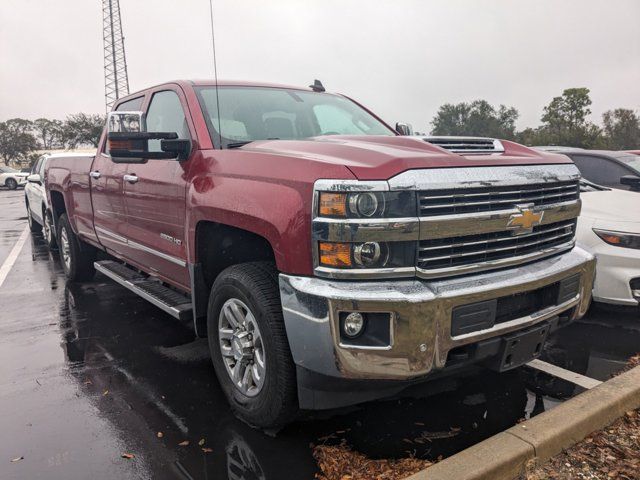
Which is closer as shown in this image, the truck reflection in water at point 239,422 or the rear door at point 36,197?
the truck reflection in water at point 239,422

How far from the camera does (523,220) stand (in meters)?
2.78

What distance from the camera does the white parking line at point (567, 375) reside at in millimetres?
3582

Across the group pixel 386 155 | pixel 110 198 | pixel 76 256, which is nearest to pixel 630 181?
pixel 386 155

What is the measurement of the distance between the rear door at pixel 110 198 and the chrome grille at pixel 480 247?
3.00 metres

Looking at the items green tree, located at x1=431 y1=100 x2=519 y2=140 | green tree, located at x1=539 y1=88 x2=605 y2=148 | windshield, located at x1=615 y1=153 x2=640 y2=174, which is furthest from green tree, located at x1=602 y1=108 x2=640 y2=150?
windshield, located at x1=615 y1=153 x2=640 y2=174

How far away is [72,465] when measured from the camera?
271 cm

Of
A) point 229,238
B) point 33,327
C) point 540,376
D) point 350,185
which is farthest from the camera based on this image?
point 33,327

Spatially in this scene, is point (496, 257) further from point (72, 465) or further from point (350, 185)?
point (72, 465)

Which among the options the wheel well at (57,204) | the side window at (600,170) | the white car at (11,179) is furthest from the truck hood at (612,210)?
the white car at (11,179)

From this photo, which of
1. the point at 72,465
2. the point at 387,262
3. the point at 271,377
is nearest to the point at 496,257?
the point at 387,262

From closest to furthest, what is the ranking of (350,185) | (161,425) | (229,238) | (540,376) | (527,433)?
(350,185), (527,433), (161,425), (229,238), (540,376)

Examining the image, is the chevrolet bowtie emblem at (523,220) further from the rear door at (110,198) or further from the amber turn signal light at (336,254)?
the rear door at (110,198)

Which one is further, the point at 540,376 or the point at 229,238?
the point at 540,376

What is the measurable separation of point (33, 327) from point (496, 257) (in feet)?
14.2
